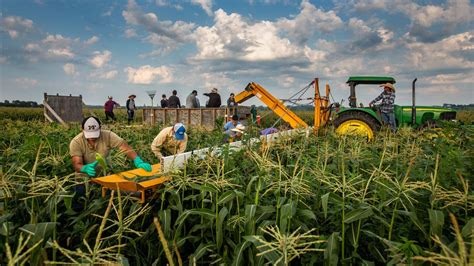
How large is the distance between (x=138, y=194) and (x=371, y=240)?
225 centimetres

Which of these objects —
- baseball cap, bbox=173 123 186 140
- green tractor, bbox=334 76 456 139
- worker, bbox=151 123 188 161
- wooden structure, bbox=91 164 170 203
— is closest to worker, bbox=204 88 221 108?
green tractor, bbox=334 76 456 139

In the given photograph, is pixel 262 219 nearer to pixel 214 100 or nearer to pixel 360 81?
pixel 360 81

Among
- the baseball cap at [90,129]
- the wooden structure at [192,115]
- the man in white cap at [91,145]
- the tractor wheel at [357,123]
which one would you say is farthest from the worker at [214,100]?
the baseball cap at [90,129]

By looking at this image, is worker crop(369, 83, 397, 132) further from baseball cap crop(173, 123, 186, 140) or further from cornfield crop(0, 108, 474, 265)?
baseball cap crop(173, 123, 186, 140)

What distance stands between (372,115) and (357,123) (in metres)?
0.52

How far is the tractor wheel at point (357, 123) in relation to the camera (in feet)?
33.6

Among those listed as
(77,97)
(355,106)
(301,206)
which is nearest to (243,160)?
(301,206)

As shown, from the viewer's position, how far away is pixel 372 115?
10320mm

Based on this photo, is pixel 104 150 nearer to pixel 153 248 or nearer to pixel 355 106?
pixel 153 248

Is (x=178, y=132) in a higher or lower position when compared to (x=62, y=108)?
lower

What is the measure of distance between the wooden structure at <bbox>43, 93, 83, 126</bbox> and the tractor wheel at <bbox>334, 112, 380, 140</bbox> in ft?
40.2

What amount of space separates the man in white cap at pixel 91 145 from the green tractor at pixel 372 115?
7.17 meters

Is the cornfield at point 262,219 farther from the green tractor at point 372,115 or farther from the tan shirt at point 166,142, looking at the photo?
the green tractor at point 372,115

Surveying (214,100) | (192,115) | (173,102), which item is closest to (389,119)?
(214,100)
